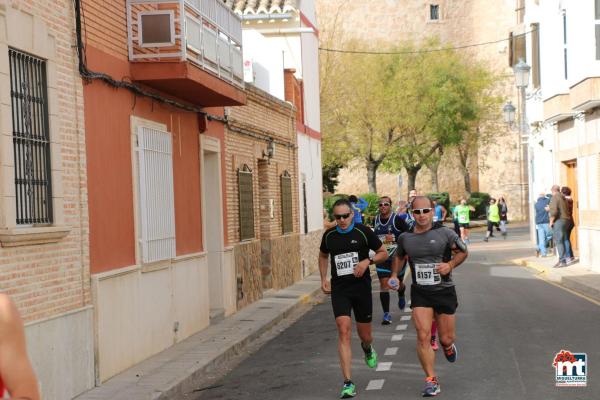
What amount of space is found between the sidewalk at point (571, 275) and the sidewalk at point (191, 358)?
210 inches

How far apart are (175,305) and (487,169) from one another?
54.7m

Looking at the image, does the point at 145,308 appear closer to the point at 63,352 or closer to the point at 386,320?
the point at 63,352

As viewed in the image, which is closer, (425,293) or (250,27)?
(425,293)

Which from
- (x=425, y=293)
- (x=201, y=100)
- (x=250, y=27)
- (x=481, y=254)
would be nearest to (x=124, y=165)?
(x=201, y=100)

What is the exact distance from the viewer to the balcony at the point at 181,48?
1251 centimetres

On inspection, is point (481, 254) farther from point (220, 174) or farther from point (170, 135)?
point (170, 135)

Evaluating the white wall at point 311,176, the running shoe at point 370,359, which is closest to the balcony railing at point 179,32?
the running shoe at point 370,359

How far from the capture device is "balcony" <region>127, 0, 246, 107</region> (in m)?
12.5

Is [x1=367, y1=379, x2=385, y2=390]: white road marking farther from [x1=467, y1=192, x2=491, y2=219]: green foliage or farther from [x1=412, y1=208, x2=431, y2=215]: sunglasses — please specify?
[x1=467, y1=192, x2=491, y2=219]: green foliage

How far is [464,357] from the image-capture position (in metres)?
11.1

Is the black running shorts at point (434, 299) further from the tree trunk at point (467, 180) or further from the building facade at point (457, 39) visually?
the building facade at point (457, 39)

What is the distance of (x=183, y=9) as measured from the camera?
12.6 m

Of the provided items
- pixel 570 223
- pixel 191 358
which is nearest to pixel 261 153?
pixel 570 223

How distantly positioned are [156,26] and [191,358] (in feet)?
13.1
